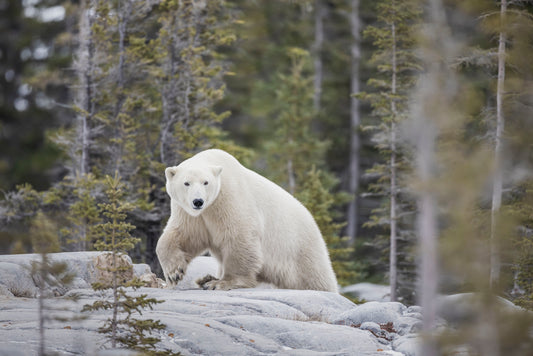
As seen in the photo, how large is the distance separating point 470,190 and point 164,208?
43.2 ft

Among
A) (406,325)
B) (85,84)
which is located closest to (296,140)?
(85,84)

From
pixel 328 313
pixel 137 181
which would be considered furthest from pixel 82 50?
pixel 328 313

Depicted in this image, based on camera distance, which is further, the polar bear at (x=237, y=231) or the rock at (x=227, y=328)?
the polar bear at (x=237, y=231)

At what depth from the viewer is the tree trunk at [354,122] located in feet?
90.9

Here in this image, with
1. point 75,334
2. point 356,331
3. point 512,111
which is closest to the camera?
point 75,334

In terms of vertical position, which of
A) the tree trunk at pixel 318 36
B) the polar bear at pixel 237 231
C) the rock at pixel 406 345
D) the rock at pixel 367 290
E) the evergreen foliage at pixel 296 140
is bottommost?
the rock at pixel 367 290

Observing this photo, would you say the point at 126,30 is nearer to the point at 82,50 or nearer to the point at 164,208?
the point at 82,50

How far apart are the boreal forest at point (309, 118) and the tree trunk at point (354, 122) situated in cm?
9

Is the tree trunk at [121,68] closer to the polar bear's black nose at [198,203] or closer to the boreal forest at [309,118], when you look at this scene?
the boreal forest at [309,118]

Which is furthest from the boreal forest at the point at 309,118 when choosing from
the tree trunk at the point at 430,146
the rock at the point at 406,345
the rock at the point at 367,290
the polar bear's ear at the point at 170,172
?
the polar bear's ear at the point at 170,172

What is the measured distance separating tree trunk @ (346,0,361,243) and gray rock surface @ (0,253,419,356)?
1999cm

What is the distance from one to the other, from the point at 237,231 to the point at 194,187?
2.85 feet

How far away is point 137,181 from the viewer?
17.1 m

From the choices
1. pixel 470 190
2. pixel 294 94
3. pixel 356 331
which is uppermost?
pixel 294 94
